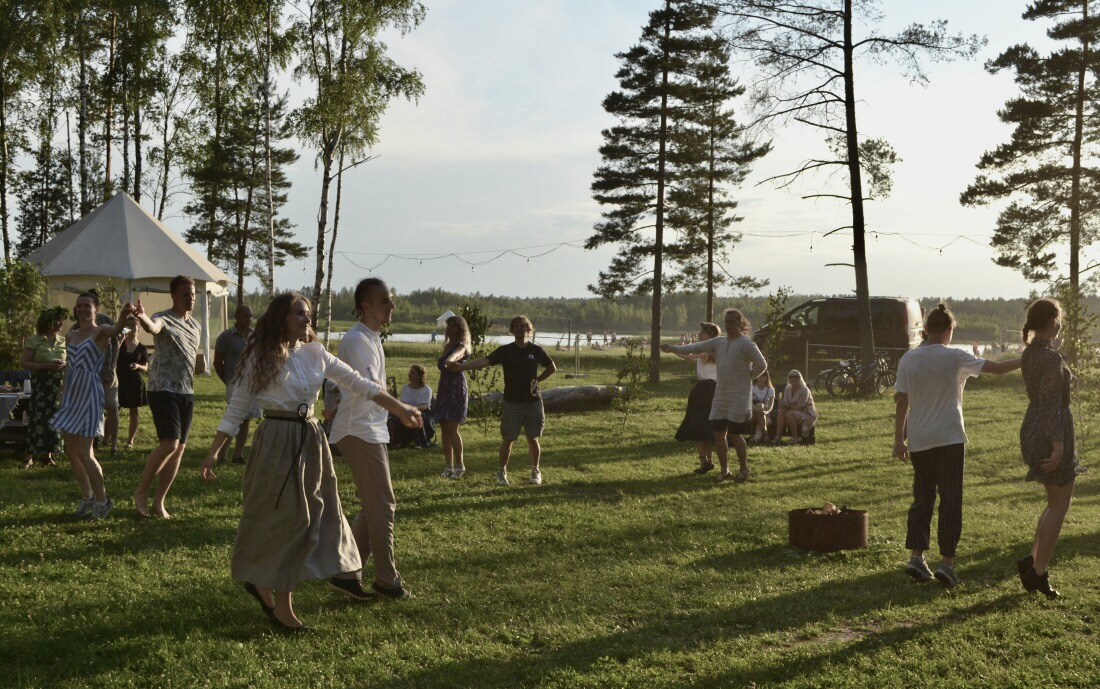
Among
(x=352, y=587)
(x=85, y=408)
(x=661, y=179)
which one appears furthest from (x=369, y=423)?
(x=661, y=179)

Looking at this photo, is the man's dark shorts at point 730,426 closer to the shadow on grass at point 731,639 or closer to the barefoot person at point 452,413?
the barefoot person at point 452,413

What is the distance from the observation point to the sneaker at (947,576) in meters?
6.34

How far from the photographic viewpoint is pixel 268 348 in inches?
194

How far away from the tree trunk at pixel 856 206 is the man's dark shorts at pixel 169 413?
18.3 m

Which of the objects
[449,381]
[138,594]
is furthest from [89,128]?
[138,594]

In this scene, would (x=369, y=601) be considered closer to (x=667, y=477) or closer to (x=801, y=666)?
(x=801, y=666)

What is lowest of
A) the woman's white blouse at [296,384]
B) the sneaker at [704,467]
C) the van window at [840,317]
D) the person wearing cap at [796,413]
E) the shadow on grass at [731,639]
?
the shadow on grass at [731,639]

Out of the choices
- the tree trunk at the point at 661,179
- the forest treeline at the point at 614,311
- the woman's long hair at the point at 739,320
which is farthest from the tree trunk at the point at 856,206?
the forest treeline at the point at 614,311

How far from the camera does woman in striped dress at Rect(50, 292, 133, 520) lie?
756 centimetres

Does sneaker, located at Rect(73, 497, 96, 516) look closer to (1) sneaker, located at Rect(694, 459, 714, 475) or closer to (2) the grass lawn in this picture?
(2) the grass lawn

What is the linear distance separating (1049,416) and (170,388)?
6.01 metres

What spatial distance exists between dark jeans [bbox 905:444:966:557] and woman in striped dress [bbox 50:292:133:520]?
5.58 metres

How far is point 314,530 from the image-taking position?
5020mm

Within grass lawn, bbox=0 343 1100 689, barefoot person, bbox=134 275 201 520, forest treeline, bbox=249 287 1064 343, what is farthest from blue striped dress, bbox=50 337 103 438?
forest treeline, bbox=249 287 1064 343
